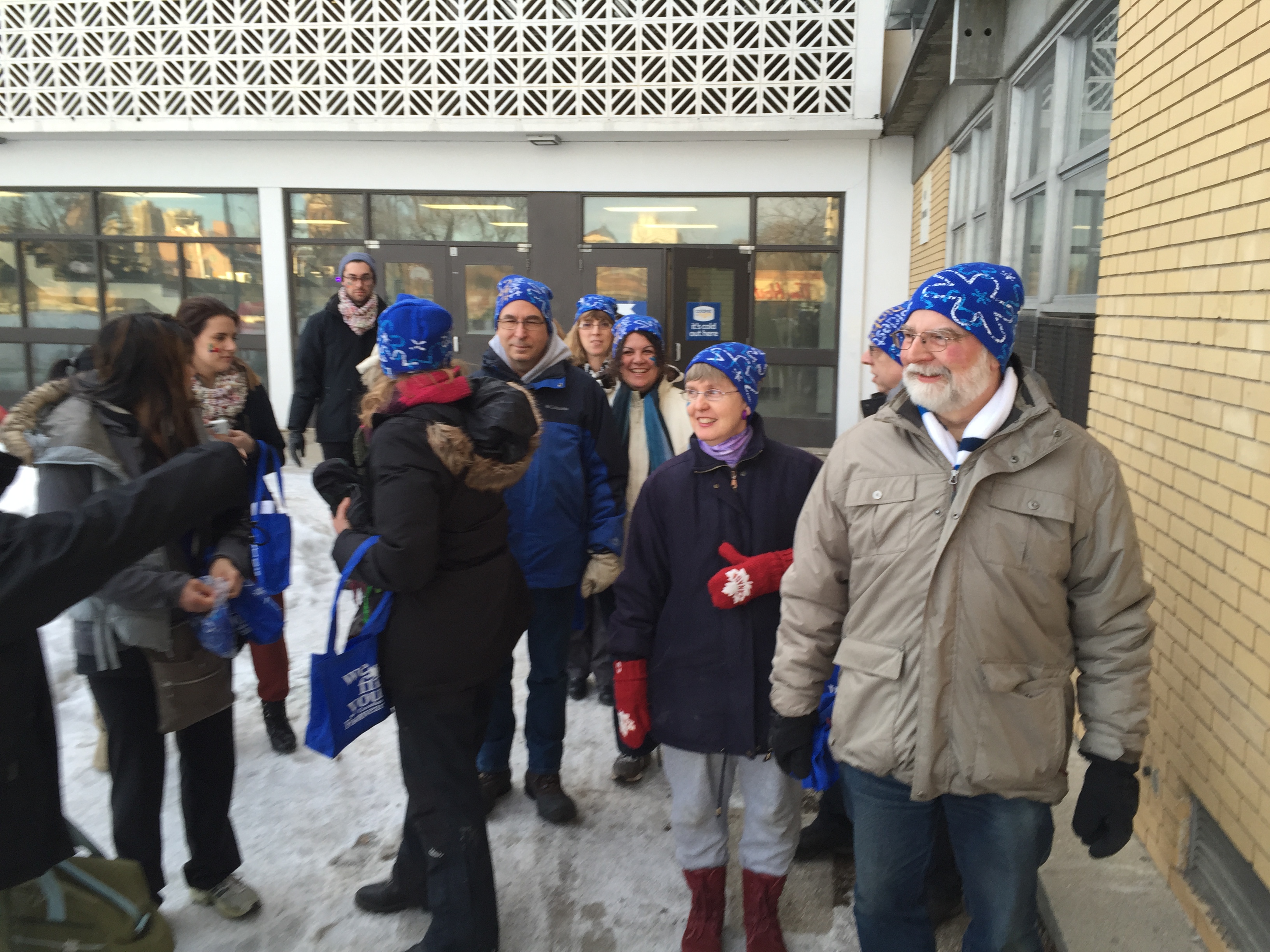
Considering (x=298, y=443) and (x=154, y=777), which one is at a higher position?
(x=298, y=443)

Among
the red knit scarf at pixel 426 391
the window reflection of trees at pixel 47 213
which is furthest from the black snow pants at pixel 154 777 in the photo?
the window reflection of trees at pixel 47 213

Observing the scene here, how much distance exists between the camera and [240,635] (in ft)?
→ 9.13

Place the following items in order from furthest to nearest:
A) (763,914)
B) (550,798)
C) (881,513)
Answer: (550,798), (763,914), (881,513)

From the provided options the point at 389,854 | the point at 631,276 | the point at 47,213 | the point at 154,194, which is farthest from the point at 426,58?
the point at 389,854

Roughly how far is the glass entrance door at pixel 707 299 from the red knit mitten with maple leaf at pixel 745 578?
8.95 m

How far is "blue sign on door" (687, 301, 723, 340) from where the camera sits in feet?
38.0

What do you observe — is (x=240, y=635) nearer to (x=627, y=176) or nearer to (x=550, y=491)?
(x=550, y=491)

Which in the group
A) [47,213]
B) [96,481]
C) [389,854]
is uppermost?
[47,213]

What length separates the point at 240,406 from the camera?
3.89 meters

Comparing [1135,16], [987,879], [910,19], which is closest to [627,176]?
[910,19]

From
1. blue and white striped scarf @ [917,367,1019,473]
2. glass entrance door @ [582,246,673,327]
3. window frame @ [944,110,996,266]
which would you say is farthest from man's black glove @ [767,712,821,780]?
glass entrance door @ [582,246,673,327]

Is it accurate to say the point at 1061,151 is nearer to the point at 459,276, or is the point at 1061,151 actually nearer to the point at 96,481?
the point at 96,481

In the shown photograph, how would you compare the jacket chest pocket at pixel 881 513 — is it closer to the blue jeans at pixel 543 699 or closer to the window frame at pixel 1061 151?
the blue jeans at pixel 543 699

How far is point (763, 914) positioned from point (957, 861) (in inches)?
28.7
